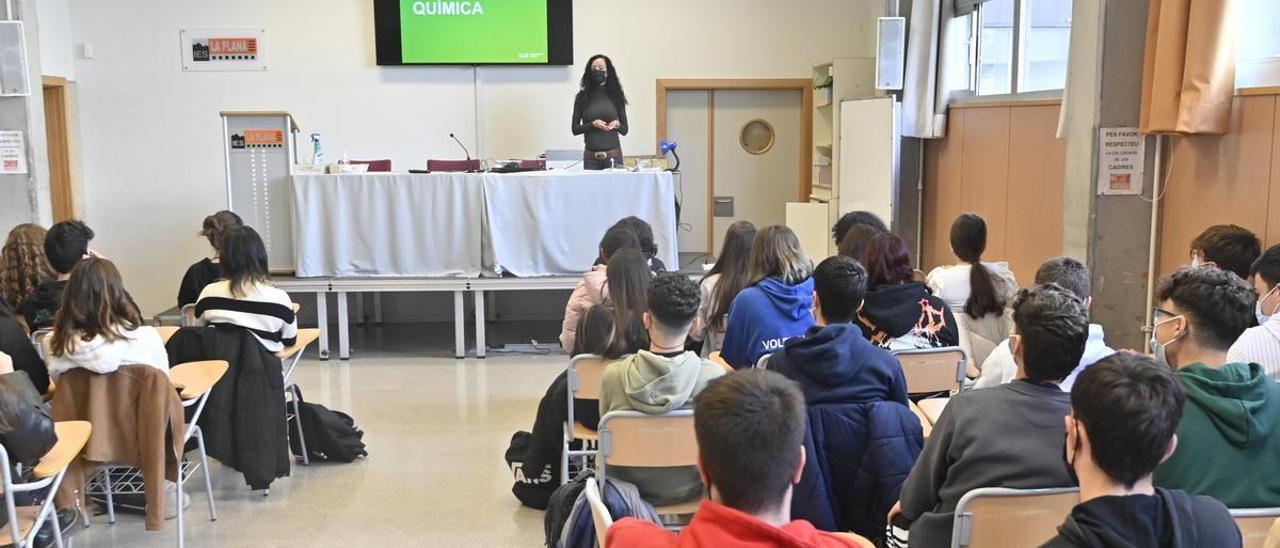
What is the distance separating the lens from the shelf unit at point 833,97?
27.2ft

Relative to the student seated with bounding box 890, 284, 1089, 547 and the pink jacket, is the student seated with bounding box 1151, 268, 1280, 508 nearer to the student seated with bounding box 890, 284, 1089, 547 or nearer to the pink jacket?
the student seated with bounding box 890, 284, 1089, 547

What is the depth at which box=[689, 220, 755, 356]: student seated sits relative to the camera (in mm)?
4090

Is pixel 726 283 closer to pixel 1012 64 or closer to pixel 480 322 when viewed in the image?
pixel 480 322

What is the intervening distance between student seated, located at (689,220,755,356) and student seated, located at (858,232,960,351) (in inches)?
22.5

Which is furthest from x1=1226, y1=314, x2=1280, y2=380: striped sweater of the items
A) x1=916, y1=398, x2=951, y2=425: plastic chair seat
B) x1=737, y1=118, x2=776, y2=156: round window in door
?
x1=737, y1=118, x2=776, y2=156: round window in door

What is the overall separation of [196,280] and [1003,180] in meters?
4.82

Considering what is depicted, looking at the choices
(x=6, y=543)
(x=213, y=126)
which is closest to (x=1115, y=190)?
(x=6, y=543)

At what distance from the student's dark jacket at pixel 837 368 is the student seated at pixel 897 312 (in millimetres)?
872

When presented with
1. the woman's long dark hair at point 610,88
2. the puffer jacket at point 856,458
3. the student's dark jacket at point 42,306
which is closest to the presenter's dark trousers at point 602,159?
the woman's long dark hair at point 610,88

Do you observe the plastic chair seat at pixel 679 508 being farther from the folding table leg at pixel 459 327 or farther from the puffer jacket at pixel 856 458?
the folding table leg at pixel 459 327

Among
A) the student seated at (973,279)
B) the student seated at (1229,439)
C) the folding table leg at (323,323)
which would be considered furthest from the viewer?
the folding table leg at (323,323)

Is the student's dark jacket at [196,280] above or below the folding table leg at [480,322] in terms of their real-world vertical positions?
above

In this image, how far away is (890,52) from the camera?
750 cm

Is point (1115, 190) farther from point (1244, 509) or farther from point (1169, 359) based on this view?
point (1244, 509)
